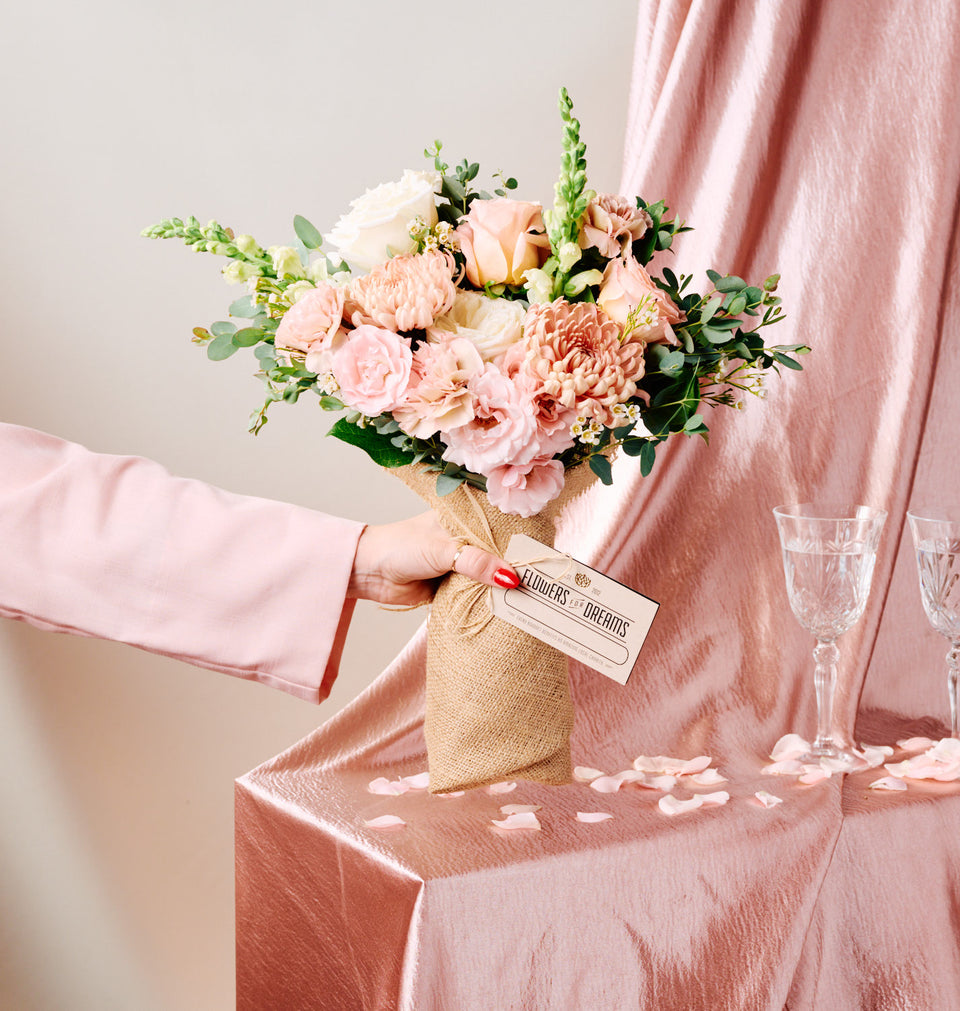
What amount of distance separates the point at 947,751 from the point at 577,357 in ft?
1.87

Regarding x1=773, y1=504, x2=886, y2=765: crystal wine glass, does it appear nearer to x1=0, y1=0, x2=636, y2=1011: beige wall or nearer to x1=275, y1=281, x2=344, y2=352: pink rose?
x1=275, y1=281, x2=344, y2=352: pink rose

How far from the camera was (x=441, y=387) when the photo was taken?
29.2 inches

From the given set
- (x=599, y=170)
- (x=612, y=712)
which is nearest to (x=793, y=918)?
(x=612, y=712)

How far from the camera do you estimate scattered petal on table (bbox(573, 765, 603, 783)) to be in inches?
40.9

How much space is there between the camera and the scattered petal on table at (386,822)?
3.01 ft

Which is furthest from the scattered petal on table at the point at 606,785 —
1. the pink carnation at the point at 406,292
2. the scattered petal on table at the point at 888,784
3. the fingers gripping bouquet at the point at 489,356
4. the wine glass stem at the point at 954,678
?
the pink carnation at the point at 406,292

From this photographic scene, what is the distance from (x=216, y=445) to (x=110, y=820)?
1.63 feet

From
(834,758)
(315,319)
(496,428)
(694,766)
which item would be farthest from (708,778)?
(315,319)

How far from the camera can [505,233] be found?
789mm

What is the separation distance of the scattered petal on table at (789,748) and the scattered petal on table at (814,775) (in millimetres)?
45

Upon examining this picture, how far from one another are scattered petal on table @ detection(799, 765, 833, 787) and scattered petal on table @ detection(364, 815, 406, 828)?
372 millimetres

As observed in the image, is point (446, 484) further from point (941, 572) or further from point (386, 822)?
point (941, 572)

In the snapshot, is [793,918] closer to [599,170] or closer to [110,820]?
[110,820]

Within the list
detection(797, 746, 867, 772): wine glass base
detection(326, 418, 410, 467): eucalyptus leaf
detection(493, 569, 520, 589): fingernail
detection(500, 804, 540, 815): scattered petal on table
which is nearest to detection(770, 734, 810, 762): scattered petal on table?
detection(797, 746, 867, 772): wine glass base
